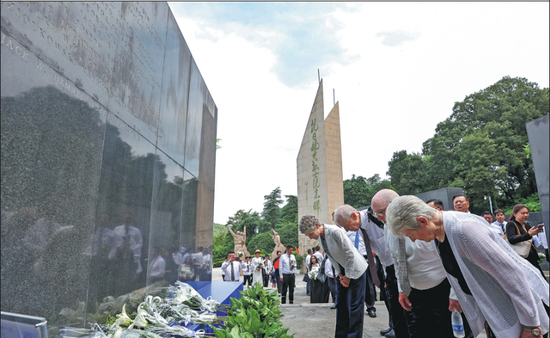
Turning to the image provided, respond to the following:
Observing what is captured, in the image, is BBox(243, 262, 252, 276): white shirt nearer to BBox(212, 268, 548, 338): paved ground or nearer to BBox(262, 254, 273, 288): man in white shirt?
BBox(262, 254, 273, 288): man in white shirt

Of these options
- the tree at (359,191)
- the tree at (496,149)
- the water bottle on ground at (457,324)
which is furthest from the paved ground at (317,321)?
the tree at (359,191)

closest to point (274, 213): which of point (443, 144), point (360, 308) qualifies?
point (443, 144)

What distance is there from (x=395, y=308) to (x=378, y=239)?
842 millimetres

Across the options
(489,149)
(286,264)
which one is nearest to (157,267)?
(286,264)

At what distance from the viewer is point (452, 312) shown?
9.21 ft

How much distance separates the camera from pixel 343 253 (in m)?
3.91

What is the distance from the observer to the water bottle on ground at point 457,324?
270 centimetres

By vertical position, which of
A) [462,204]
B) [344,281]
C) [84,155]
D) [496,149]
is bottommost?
[344,281]

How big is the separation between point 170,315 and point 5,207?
2123 millimetres

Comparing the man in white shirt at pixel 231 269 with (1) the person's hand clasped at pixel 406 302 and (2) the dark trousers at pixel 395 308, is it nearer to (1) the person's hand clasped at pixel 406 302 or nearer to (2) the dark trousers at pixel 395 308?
(2) the dark trousers at pixel 395 308

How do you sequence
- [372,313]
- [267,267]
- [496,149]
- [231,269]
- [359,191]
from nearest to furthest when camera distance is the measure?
[372,313], [231,269], [267,267], [496,149], [359,191]

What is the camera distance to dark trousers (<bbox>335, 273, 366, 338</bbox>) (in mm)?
3654

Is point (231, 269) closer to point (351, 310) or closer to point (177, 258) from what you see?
point (177, 258)

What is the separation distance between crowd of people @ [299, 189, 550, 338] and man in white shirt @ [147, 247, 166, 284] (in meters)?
1.90
